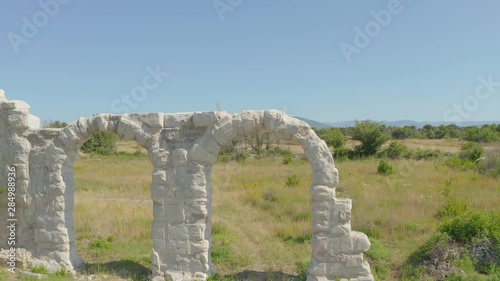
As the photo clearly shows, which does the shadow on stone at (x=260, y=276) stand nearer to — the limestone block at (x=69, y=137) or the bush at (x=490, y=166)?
the limestone block at (x=69, y=137)

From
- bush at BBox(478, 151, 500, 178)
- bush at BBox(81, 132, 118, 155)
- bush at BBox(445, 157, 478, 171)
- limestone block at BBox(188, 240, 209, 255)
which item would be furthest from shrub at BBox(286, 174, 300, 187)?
bush at BBox(81, 132, 118, 155)

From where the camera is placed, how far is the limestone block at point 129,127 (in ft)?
26.7

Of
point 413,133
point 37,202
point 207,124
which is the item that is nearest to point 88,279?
point 37,202

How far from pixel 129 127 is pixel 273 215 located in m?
6.17

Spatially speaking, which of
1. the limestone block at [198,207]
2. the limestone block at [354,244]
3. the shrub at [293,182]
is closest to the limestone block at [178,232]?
the limestone block at [198,207]

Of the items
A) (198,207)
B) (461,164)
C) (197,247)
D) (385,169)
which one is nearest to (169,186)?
(198,207)

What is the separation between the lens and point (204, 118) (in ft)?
25.4

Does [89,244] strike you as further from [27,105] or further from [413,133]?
[413,133]

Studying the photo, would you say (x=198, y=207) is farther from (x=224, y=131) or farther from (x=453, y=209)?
(x=453, y=209)

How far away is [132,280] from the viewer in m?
7.89

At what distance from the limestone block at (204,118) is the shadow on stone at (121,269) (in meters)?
3.53

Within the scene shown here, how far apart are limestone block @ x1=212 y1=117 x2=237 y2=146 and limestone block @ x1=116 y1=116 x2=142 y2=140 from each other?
1753 millimetres

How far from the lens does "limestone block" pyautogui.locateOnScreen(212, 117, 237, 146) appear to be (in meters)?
7.58

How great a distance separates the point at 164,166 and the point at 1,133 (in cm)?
447
